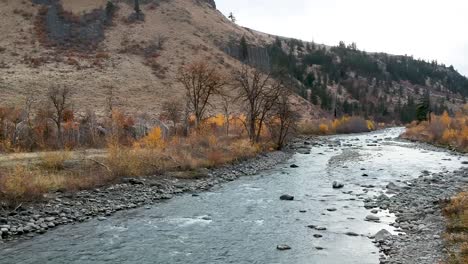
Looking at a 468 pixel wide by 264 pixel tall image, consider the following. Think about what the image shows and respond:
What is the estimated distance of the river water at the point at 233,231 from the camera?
1416 centimetres

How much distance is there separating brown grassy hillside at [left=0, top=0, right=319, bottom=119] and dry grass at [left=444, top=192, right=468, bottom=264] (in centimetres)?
4755

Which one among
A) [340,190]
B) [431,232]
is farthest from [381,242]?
[340,190]

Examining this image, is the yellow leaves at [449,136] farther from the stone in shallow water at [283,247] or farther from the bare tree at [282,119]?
the stone in shallow water at [283,247]

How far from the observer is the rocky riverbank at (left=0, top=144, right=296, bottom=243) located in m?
17.4

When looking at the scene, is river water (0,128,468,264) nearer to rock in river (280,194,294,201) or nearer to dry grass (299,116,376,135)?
rock in river (280,194,294,201)

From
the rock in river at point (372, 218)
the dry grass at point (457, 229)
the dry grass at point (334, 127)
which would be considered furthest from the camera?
the dry grass at point (334, 127)

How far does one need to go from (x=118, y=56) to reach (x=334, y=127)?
4617cm

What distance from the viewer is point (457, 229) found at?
15078mm

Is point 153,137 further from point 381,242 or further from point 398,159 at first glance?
point 398,159

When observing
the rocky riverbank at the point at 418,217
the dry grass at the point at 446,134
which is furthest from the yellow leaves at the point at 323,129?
the rocky riverbank at the point at 418,217

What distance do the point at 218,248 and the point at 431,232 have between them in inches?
319

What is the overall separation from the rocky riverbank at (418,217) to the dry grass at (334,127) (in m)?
48.8

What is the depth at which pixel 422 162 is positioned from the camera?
37.9 meters

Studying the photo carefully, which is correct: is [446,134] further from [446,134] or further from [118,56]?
[118,56]
